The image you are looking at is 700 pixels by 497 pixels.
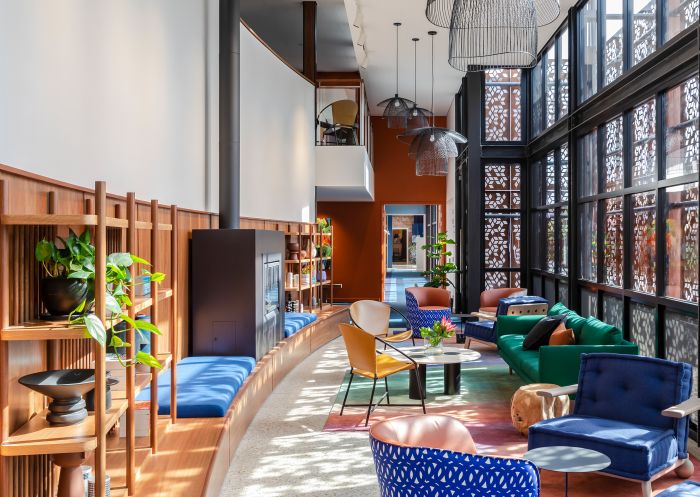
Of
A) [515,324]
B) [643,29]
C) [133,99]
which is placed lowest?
[515,324]

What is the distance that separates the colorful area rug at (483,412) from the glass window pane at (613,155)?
2402 mm

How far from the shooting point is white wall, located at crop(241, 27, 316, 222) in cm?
796

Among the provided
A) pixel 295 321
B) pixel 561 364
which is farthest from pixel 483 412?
pixel 295 321

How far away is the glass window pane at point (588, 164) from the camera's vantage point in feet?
24.9

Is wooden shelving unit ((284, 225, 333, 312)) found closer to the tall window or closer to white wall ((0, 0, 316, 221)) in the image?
white wall ((0, 0, 316, 221))

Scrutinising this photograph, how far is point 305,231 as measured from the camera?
36.1 feet

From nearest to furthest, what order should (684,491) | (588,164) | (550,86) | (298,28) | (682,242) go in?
(684,491) → (682,242) → (588,164) → (550,86) → (298,28)

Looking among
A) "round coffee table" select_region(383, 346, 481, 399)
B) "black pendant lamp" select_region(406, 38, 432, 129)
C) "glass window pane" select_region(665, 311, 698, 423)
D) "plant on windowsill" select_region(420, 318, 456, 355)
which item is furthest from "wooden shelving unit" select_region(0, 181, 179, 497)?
"black pendant lamp" select_region(406, 38, 432, 129)

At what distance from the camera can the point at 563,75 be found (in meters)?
9.00

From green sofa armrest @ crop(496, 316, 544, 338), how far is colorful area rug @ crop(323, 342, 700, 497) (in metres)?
0.52

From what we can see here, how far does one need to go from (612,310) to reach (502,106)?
5.42m

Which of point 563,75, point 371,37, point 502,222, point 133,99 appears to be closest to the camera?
point 133,99

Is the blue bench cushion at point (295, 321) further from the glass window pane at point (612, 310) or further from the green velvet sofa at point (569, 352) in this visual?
the glass window pane at point (612, 310)

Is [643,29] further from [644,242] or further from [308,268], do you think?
[308,268]
